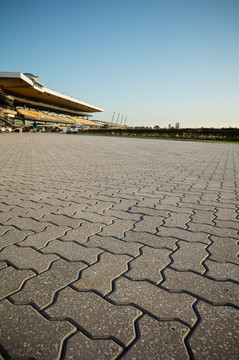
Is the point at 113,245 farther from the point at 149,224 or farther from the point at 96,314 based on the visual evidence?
the point at 96,314

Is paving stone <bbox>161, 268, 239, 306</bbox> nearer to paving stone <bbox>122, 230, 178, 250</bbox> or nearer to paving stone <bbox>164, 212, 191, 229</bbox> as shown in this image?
paving stone <bbox>122, 230, 178, 250</bbox>

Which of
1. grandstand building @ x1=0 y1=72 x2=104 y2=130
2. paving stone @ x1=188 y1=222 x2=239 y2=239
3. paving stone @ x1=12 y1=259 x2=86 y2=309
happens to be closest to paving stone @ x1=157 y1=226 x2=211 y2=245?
A: paving stone @ x1=188 y1=222 x2=239 y2=239

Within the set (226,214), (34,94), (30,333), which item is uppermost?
(34,94)

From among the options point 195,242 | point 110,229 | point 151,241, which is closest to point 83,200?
point 110,229

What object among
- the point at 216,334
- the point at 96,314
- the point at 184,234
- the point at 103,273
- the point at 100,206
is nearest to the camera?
the point at 216,334

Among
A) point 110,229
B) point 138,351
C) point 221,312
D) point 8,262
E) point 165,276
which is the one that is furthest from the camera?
point 110,229

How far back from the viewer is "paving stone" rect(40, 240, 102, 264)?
7.49ft

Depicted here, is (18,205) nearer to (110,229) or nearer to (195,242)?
(110,229)

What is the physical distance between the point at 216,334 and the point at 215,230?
5.57 feet

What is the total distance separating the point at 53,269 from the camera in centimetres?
210

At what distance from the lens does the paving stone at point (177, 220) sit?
3.13m

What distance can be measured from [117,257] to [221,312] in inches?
41.0

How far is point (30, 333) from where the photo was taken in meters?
1.44

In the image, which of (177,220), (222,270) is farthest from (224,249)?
(177,220)
